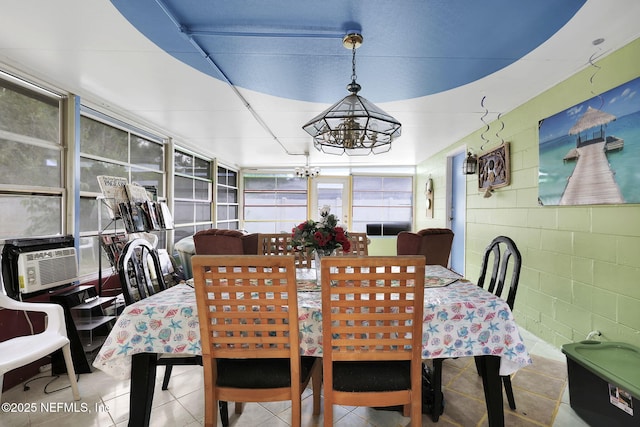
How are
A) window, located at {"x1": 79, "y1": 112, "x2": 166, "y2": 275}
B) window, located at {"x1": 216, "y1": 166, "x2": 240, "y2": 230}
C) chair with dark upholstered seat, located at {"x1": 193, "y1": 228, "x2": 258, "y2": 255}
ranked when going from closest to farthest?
→ window, located at {"x1": 79, "y1": 112, "x2": 166, "y2": 275}, chair with dark upholstered seat, located at {"x1": 193, "y1": 228, "x2": 258, "y2": 255}, window, located at {"x1": 216, "y1": 166, "x2": 240, "y2": 230}

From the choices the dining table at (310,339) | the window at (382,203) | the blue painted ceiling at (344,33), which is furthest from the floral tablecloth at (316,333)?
the window at (382,203)

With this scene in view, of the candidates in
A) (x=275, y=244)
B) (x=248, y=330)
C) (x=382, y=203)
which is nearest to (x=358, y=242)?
(x=275, y=244)

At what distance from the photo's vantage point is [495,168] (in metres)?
3.39

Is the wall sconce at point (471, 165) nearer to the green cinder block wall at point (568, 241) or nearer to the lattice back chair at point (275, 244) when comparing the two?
Result: the green cinder block wall at point (568, 241)

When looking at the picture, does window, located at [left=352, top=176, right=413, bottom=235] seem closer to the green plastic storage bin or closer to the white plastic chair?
the green plastic storage bin

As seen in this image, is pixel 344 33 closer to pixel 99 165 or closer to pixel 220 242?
pixel 220 242

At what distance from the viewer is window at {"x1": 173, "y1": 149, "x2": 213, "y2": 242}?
183 inches

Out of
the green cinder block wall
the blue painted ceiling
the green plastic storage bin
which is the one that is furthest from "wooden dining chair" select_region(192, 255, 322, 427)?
the green cinder block wall

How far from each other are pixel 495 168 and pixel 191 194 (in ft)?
15.2

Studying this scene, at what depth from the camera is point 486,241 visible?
360 cm

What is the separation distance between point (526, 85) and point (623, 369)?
2.22m

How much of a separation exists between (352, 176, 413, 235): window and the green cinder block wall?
3568mm

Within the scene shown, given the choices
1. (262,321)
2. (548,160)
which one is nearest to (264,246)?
Result: (262,321)

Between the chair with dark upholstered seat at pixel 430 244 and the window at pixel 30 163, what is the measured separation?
135 inches
